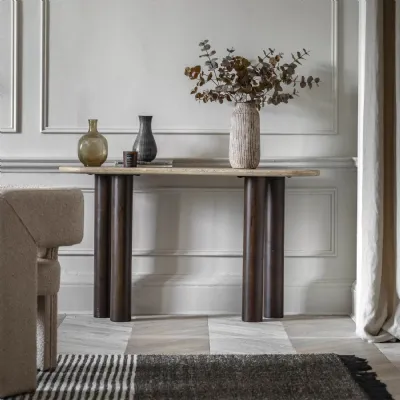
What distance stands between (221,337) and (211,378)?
2.33 ft

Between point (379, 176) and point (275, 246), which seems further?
point (275, 246)

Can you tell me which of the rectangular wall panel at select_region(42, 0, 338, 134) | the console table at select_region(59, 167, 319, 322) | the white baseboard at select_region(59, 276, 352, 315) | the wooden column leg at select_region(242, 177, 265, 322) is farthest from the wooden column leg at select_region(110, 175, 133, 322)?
the wooden column leg at select_region(242, 177, 265, 322)

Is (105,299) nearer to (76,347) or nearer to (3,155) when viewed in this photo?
(76,347)

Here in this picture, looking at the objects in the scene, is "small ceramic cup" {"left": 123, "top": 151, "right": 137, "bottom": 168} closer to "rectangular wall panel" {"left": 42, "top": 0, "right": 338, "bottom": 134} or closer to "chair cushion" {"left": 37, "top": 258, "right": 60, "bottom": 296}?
"rectangular wall panel" {"left": 42, "top": 0, "right": 338, "bottom": 134}

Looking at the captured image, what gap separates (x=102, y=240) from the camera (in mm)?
3676

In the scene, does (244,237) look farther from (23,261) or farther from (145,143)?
(23,261)

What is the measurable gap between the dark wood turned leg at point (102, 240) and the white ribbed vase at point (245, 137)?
24.8 inches

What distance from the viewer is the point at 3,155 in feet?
12.7

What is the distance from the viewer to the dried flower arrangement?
3.62 meters

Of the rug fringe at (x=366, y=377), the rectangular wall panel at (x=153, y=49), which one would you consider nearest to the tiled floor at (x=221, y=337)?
the rug fringe at (x=366, y=377)

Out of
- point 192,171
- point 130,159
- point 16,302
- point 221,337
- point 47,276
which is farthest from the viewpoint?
point 130,159

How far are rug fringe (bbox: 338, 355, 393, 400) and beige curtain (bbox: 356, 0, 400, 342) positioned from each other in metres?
0.42

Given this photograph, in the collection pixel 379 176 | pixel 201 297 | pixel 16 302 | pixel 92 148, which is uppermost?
pixel 92 148

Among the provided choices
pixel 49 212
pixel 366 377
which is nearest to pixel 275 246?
pixel 366 377
